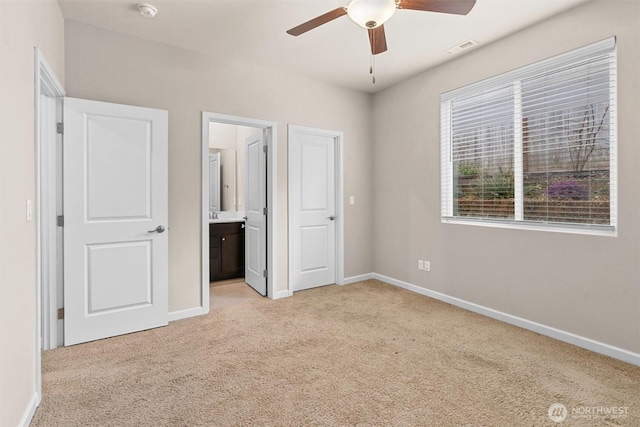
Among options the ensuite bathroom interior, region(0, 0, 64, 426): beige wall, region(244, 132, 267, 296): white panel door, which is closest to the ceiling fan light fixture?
region(0, 0, 64, 426): beige wall

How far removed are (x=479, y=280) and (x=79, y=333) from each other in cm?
366

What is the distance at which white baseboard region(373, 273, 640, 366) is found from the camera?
2.43 m

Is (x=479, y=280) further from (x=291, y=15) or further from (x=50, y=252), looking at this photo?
(x=50, y=252)

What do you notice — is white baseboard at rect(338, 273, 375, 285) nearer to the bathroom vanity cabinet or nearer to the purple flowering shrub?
the bathroom vanity cabinet

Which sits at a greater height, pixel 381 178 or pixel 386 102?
pixel 386 102

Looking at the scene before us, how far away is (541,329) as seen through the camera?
114 inches

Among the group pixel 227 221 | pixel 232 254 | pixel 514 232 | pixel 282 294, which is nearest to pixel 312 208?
pixel 282 294

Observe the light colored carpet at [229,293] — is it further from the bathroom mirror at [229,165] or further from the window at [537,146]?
the window at [537,146]

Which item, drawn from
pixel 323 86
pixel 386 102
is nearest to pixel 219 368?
pixel 323 86

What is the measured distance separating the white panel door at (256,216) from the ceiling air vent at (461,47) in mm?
2224

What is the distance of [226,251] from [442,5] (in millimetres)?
3939

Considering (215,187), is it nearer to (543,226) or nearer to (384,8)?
(384,8)

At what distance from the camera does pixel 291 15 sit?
2.71m

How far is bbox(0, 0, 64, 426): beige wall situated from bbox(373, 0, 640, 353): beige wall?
3.53 metres
